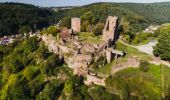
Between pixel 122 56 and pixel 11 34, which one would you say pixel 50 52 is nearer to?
pixel 122 56

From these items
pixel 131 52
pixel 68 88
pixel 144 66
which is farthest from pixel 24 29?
pixel 144 66

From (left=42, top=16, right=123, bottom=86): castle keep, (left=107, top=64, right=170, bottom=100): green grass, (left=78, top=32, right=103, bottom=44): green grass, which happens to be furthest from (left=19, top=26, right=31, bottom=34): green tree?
(left=107, top=64, right=170, bottom=100): green grass

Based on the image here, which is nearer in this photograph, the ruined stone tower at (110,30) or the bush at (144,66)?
the bush at (144,66)

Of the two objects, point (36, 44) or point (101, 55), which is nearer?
A: point (101, 55)

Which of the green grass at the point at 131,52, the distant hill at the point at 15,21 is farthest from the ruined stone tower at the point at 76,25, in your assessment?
the distant hill at the point at 15,21

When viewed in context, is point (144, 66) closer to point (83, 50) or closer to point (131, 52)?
point (131, 52)

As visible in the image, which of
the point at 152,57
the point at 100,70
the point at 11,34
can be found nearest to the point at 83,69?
the point at 100,70

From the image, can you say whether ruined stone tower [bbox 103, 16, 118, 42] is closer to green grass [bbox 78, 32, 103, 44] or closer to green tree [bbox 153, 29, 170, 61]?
green grass [bbox 78, 32, 103, 44]

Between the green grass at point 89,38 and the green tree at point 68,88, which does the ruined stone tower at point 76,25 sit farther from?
the green tree at point 68,88
